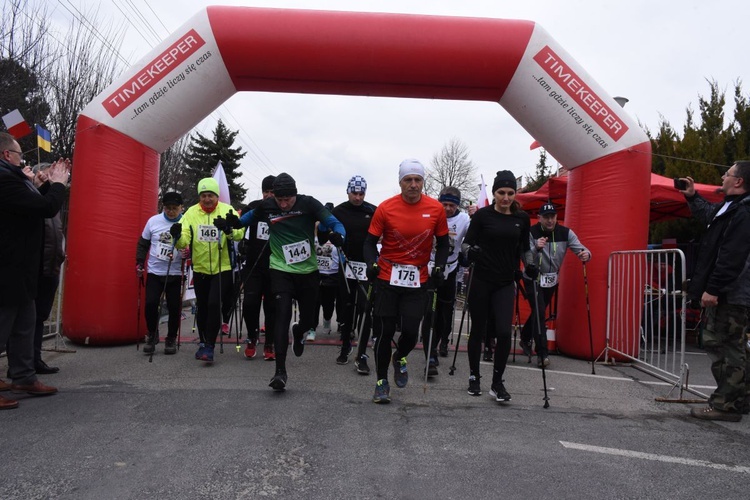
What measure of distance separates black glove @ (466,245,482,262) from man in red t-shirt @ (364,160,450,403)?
1.24 feet

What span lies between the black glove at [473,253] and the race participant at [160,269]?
359 cm

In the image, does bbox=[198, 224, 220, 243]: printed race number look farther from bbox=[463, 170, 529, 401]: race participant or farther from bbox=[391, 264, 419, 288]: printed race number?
bbox=[463, 170, 529, 401]: race participant

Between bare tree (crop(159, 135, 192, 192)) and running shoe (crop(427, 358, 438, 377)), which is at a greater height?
bare tree (crop(159, 135, 192, 192))

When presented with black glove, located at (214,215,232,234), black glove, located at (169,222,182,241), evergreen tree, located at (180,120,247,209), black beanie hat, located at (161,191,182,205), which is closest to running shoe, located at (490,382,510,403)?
black glove, located at (214,215,232,234)

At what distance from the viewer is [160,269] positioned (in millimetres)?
6363

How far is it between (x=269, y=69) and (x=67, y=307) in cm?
401

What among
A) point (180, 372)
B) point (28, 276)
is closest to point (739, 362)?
point (180, 372)

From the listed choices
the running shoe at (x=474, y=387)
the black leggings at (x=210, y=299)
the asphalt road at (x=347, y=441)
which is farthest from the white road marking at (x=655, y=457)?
the black leggings at (x=210, y=299)

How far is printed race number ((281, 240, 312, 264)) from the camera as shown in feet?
16.5

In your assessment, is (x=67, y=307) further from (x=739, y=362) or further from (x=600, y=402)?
(x=739, y=362)

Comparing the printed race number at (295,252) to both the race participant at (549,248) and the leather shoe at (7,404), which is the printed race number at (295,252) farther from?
the race participant at (549,248)

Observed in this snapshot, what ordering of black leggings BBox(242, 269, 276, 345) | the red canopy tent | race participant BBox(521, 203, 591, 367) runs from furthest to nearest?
the red canopy tent, race participant BBox(521, 203, 591, 367), black leggings BBox(242, 269, 276, 345)

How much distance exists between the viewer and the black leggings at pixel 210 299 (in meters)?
5.82

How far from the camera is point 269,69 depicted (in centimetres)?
674
